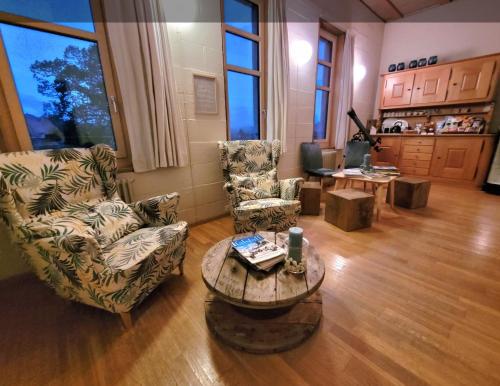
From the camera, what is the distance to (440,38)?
13.0ft

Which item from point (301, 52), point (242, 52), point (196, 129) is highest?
point (301, 52)

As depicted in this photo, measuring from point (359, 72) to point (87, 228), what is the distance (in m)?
5.09

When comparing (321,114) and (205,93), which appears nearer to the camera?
(205,93)

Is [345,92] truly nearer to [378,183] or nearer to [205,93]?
[378,183]

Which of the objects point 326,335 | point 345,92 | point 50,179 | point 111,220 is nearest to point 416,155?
point 345,92

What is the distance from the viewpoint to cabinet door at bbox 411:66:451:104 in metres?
3.74

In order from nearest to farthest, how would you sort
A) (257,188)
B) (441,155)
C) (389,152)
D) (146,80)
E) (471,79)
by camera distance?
(146,80), (257,188), (471,79), (441,155), (389,152)

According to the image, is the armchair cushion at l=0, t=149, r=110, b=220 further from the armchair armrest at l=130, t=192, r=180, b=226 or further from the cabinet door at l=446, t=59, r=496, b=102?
the cabinet door at l=446, t=59, r=496, b=102

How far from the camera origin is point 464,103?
3.67 metres

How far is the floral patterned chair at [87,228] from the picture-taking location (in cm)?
99

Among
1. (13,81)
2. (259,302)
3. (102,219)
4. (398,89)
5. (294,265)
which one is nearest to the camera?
(259,302)

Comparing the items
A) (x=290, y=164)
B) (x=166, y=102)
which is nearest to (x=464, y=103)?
(x=290, y=164)

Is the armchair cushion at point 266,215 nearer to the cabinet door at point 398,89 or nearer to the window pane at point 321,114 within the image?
the window pane at point 321,114

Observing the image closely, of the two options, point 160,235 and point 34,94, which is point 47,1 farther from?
point 160,235
